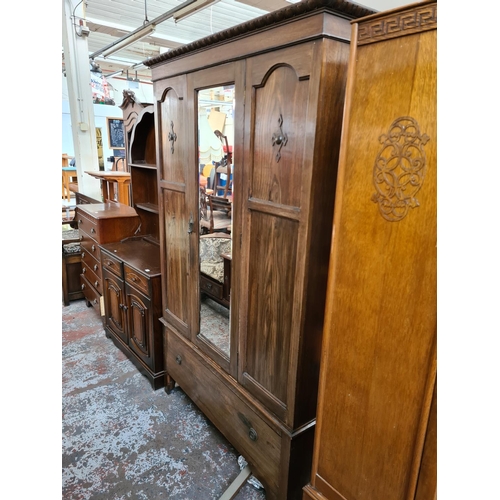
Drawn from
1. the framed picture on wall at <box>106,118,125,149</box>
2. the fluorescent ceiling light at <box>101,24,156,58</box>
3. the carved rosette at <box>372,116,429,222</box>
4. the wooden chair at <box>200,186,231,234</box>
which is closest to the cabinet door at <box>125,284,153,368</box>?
the wooden chair at <box>200,186,231,234</box>

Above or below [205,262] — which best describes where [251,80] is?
above

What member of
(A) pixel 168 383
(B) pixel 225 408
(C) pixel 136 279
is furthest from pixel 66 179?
(B) pixel 225 408

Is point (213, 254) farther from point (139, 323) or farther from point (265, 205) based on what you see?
point (139, 323)

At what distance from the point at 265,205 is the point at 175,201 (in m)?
0.79

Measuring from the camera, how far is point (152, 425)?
2.08 m

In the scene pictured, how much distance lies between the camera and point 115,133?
26.2 feet

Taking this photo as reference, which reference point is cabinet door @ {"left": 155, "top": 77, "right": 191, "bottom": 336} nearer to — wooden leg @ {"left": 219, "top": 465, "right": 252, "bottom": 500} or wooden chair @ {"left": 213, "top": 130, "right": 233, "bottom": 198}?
wooden chair @ {"left": 213, "top": 130, "right": 233, "bottom": 198}

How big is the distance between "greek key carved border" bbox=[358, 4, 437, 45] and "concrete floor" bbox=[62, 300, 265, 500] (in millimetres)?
1857

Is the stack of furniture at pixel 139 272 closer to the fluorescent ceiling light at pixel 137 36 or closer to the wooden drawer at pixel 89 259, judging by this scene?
the wooden drawer at pixel 89 259

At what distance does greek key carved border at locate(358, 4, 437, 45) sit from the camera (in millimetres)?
661

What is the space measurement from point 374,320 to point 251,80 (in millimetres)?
913
